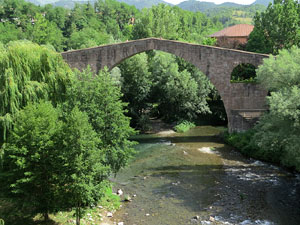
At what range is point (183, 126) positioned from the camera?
1163 inches

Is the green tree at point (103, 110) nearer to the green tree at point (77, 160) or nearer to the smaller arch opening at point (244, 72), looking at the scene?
the green tree at point (77, 160)

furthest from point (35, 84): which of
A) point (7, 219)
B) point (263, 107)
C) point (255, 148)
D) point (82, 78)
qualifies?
point (263, 107)

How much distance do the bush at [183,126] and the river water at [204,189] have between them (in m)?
5.72

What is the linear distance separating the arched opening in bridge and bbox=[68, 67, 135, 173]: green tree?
51.8 ft

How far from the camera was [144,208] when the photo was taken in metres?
13.9

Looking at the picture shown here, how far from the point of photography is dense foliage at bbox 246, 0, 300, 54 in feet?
93.1

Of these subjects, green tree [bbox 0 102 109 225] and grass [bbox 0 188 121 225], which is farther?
grass [bbox 0 188 121 225]

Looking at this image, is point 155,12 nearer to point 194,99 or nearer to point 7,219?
point 194,99

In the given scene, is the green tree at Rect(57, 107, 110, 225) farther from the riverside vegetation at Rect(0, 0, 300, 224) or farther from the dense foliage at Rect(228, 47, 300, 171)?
the dense foliage at Rect(228, 47, 300, 171)

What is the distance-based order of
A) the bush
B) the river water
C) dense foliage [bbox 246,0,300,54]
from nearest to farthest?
the river water → dense foliage [bbox 246,0,300,54] → the bush

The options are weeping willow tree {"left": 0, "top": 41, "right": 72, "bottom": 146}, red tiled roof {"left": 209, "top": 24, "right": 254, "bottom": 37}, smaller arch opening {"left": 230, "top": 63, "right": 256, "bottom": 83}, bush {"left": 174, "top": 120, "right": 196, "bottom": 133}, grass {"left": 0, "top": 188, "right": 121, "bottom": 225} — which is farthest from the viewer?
red tiled roof {"left": 209, "top": 24, "right": 254, "bottom": 37}

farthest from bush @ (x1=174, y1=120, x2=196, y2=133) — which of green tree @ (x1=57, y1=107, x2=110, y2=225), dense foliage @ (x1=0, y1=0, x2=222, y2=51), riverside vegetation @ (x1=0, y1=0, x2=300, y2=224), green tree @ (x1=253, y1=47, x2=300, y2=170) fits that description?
green tree @ (x1=57, y1=107, x2=110, y2=225)

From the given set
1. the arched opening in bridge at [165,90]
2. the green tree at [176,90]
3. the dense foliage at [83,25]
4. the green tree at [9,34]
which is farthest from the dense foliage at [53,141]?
the green tree at [9,34]

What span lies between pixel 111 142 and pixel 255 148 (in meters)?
12.1
